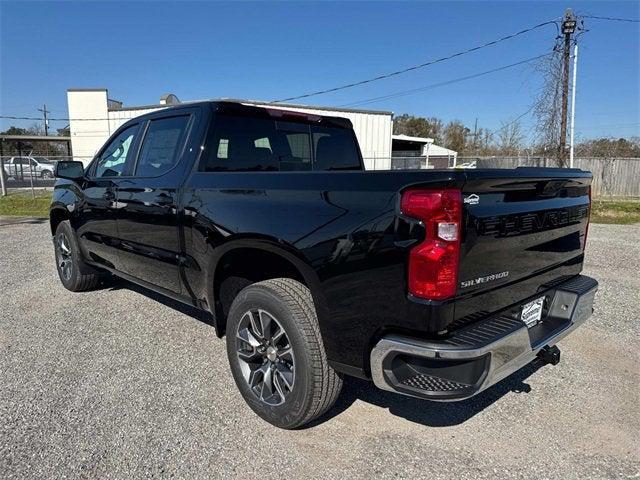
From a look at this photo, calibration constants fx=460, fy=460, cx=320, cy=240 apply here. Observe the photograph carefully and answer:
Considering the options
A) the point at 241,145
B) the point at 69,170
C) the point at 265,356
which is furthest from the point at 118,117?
the point at 265,356

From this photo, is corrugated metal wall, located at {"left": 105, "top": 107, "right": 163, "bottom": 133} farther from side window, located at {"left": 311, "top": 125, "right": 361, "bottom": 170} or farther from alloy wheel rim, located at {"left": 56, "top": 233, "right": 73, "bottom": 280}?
side window, located at {"left": 311, "top": 125, "right": 361, "bottom": 170}

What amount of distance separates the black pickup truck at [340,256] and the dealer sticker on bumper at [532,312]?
1 centimetres

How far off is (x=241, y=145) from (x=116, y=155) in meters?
1.69

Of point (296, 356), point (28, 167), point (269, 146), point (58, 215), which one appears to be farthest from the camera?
point (28, 167)

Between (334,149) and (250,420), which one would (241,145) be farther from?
(250,420)

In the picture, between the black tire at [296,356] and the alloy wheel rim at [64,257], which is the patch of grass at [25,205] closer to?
the alloy wheel rim at [64,257]

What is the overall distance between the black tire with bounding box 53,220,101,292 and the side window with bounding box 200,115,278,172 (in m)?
2.76

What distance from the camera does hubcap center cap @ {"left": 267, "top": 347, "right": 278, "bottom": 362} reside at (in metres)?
2.78

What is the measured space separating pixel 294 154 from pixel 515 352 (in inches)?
90.5

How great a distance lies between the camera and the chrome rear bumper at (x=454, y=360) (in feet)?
6.77

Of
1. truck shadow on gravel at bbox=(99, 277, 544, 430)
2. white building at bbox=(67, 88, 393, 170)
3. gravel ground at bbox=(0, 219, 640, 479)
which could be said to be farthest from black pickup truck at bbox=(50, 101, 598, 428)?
white building at bbox=(67, 88, 393, 170)

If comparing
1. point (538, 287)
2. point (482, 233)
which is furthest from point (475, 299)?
point (538, 287)

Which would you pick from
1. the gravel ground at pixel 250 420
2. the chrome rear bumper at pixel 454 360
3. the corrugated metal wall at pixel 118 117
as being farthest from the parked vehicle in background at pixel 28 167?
the chrome rear bumper at pixel 454 360

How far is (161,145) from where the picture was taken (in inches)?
148
